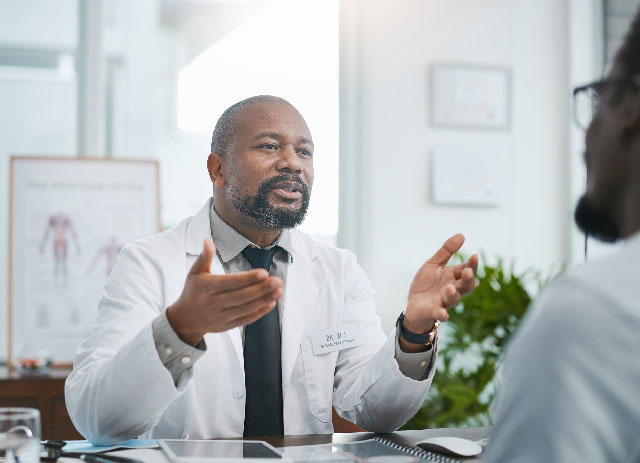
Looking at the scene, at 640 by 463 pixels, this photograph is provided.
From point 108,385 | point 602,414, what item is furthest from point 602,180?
point 108,385

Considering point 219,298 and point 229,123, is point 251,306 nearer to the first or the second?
point 219,298

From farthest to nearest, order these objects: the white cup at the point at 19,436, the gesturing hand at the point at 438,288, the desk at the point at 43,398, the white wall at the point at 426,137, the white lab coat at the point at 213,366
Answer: the white wall at the point at 426,137 < the desk at the point at 43,398 < the gesturing hand at the point at 438,288 < the white lab coat at the point at 213,366 < the white cup at the point at 19,436

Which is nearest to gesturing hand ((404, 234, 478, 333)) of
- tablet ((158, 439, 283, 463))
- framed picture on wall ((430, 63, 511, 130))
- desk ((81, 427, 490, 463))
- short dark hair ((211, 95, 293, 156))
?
desk ((81, 427, 490, 463))

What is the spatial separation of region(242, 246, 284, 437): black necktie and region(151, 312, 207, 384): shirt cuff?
44 centimetres

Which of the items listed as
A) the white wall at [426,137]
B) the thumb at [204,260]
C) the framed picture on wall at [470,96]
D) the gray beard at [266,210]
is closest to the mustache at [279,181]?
the gray beard at [266,210]

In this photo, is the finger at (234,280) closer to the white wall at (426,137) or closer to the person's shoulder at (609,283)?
the person's shoulder at (609,283)

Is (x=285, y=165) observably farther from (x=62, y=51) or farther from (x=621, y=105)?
(x=62, y=51)

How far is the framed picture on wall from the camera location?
374 centimetres

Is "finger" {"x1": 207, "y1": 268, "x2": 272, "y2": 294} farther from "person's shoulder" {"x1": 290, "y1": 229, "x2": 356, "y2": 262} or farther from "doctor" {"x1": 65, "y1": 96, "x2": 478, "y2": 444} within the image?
"person's shoulder" {"x1": 290, "y1": 229, "x2": 356, "y2": 262}

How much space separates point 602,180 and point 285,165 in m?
1.34

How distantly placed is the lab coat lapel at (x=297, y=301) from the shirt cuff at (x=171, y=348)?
51cm

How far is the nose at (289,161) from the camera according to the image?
2.03m

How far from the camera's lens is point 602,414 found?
0.58 meters

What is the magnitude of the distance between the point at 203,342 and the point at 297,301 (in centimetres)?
61
